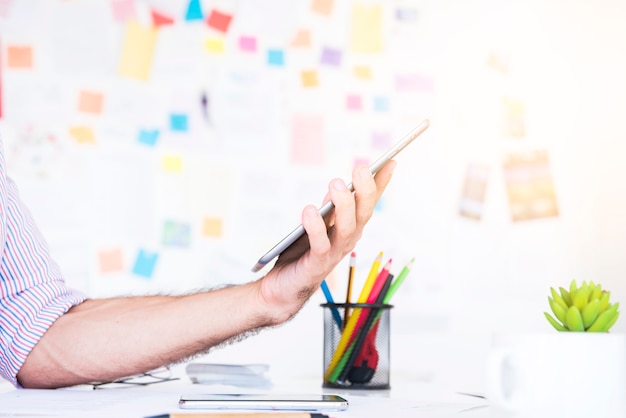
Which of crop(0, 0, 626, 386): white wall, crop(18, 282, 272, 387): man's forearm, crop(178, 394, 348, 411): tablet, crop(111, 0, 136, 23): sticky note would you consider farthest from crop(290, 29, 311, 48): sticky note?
crop(178, 394, 348, 411): tablet

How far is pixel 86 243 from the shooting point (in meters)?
1.66

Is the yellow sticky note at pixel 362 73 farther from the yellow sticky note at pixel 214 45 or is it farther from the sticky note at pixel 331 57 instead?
the yellow sticky note at pixel 214 45

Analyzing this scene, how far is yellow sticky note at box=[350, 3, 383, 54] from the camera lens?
5.77 feet

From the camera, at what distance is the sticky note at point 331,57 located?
1.75 meters

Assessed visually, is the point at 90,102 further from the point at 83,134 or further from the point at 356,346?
the point at 356,346

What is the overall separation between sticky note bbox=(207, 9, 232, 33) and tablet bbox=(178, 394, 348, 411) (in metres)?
1.31

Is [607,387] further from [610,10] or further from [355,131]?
[610,10]

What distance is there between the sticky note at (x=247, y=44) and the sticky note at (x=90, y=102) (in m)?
0.34

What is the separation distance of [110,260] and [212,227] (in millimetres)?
238

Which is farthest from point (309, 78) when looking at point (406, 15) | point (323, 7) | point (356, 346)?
point (356, 346)

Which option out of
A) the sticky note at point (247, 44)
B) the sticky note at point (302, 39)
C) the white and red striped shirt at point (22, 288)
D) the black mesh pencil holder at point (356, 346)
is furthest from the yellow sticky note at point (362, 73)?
the white and red striped shirt at point (22, 288)

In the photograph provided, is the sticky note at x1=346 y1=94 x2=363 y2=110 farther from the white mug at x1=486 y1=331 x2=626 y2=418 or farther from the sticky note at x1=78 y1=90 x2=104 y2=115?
the white mug at x1=486 y1=331 x2=626 y2=418

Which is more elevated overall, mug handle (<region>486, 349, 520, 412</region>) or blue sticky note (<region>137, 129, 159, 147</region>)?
blue sticky note (<region>137, 129, 159, 147</region>)

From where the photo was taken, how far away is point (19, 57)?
1.68 metres
